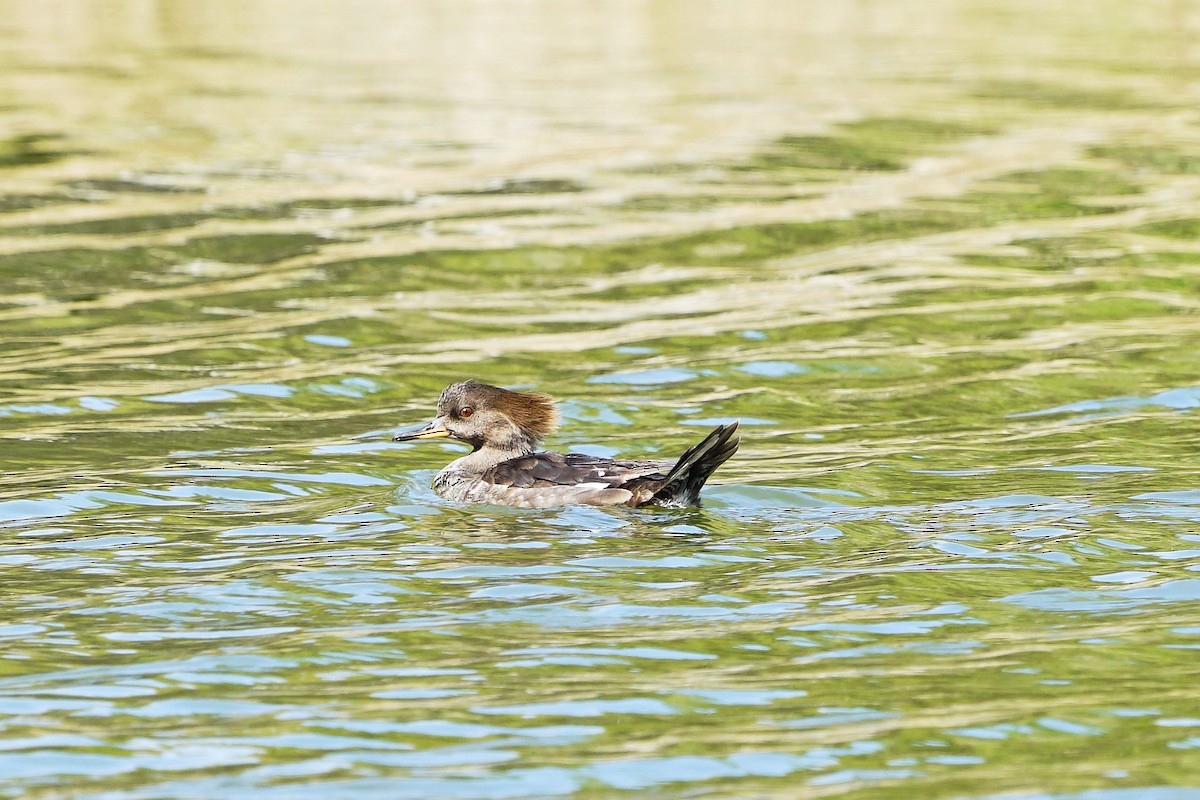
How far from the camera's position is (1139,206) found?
19.6m

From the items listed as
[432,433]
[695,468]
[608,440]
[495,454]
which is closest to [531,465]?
[495,454]

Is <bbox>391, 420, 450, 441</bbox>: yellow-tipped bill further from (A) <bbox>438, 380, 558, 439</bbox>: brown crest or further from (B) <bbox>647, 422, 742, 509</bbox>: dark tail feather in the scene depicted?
(B) <bbox>647, 422, 742, 509</bbox>: dark tail feather

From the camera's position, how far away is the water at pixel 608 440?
6.80 m

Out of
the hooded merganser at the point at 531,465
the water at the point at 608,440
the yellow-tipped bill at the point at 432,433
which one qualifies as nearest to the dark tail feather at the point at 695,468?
the hooded merganser at the point at 531,465

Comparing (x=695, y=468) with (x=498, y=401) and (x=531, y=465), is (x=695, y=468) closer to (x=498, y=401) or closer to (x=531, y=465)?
(x=531, y=465)

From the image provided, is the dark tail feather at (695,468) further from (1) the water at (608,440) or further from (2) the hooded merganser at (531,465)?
(1) the water at (608,440)

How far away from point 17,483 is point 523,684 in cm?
472

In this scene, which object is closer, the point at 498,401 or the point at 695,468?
the point at 695,468

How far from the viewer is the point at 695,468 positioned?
31.8ft

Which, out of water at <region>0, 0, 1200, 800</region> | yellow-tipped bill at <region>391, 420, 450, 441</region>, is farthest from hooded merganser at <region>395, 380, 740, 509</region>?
water at <region>0, 0, 1200, 800</region>

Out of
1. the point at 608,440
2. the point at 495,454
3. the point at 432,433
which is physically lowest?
the point at 608,440

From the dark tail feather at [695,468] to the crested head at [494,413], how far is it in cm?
147

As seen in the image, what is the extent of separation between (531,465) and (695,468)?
1.38 m

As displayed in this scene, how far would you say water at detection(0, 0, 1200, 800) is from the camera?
680cm
